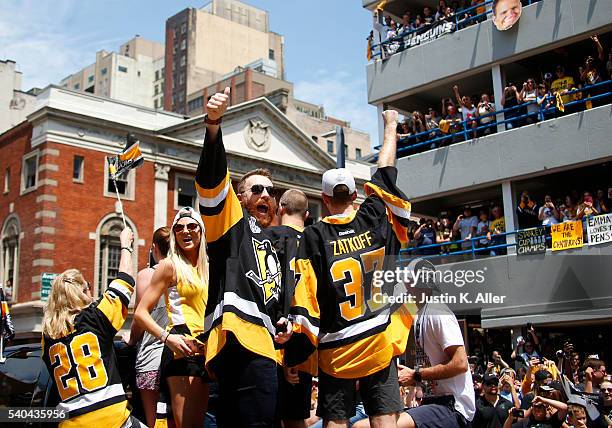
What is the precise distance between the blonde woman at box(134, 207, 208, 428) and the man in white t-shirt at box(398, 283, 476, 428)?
4.91 ft

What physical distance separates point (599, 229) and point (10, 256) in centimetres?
2590

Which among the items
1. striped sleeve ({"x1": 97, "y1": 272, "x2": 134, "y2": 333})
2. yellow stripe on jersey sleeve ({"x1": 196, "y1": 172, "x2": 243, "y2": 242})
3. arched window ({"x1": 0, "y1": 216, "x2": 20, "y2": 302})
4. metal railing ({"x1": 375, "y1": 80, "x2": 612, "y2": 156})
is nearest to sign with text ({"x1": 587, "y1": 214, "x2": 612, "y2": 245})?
metal railing ({"x1": 375, "y1": 80, "x2": 612, "y2": 156})

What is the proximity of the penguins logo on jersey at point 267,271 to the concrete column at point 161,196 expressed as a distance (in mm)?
29088

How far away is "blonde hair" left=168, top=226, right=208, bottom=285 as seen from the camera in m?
5.00

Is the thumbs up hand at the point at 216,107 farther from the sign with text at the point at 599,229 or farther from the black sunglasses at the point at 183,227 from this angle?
the sign with text at the point at 599,229

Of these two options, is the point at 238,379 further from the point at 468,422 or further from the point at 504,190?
the point at 504,190

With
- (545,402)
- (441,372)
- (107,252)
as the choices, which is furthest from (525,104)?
(107,252)

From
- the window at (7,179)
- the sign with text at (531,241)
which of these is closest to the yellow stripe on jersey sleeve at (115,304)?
the sign with text at (531,241)

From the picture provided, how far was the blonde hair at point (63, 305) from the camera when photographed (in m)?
4.89

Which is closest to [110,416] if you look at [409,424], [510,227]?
[409,424]

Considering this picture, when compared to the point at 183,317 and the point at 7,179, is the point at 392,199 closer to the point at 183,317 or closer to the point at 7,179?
the point at 183,317

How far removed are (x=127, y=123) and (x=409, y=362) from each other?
29.2m

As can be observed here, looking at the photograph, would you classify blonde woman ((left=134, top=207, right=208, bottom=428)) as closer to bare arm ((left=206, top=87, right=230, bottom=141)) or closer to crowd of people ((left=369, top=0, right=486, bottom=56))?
bare arm ((left=206, top=87, right=230, bottom=141))

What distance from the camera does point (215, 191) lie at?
410cm
